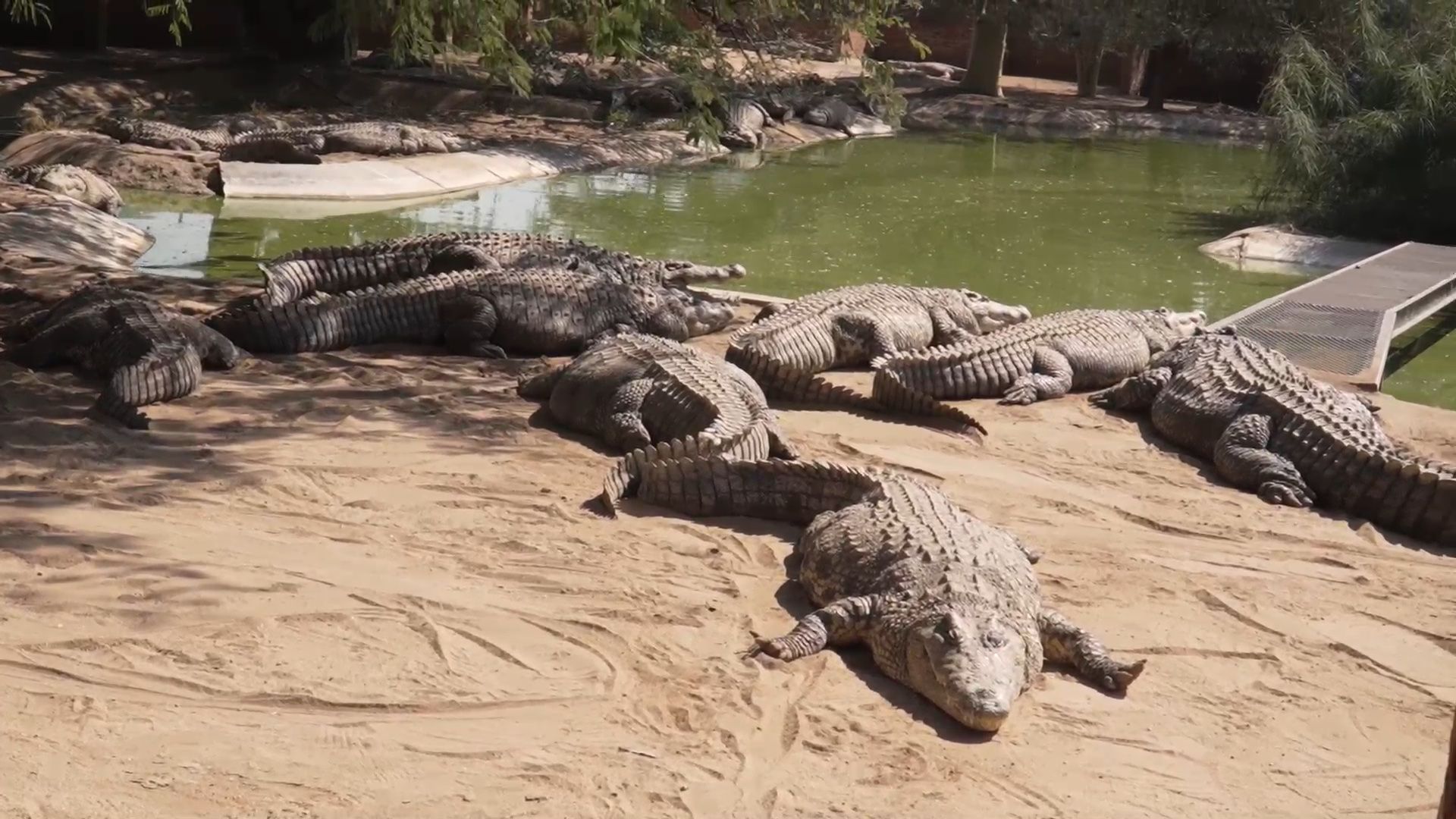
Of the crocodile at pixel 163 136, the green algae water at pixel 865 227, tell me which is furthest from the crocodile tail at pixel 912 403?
the crocodile at pixel 163 136

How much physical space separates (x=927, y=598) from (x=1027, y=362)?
401 centimetres

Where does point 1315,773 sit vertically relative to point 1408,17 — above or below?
below

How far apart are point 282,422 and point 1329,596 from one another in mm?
4295

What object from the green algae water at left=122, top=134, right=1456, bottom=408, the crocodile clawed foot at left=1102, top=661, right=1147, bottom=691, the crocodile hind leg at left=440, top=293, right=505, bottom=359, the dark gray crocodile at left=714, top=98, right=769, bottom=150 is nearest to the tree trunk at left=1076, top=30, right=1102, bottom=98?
the green algae water at left=122, top=134, right=1456, bottom=408

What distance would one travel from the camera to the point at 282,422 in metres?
6.53

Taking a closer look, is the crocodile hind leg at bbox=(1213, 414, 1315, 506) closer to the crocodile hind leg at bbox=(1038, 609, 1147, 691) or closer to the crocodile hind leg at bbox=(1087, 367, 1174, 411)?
the crocodile hind leg at bbox=(1087, 367, 1174, 411)

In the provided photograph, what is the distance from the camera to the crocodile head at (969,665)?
4.09 meters

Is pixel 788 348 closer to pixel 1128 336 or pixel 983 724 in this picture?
pixel 1128 336

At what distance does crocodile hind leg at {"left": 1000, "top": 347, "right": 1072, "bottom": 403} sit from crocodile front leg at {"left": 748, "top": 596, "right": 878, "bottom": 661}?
3578 mm

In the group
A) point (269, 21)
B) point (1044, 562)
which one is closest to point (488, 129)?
point (269, 21)

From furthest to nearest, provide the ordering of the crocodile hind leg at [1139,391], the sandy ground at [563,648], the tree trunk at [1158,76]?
the tree trunk at [1158,76], the crocodile hind leg at [1139,391], the sandy ground at [563,648]

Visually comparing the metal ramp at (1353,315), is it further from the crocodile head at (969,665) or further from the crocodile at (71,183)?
the crocodile at (71,183)

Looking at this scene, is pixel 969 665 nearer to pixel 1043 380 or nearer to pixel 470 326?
pixel 1043 380

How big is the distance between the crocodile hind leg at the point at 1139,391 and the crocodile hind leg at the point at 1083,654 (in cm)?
347
